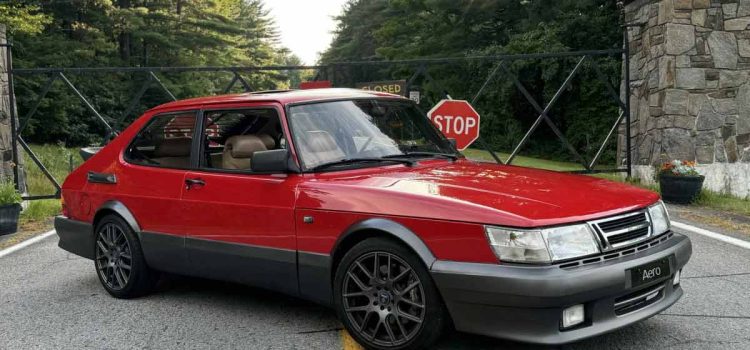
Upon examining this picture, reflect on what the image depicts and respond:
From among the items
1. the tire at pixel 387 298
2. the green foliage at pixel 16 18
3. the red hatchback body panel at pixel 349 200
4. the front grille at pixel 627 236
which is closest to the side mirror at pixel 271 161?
the red hatchback body panel at pixel 349 200

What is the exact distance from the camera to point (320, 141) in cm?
461

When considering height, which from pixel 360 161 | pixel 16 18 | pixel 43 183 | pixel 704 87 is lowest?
pixel 43 183

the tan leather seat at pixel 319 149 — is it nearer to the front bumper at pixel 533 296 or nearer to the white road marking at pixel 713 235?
the front bumper at pixel 533 296

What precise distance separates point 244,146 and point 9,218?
5384 mm

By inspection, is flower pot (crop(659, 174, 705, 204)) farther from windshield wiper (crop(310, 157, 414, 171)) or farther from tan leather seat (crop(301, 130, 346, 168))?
tan leather seat (crop(301, 130, 346, 168))

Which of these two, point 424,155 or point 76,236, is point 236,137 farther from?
point 76,236

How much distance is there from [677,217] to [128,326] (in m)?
6.77

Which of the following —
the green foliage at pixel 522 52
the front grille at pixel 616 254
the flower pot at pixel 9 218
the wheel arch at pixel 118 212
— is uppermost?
the green foliage at pixel 522 52

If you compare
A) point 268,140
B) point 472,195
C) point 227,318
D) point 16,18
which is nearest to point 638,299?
point 472,195

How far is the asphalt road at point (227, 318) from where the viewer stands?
4.18m

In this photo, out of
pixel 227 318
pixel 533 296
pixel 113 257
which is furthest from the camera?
pixel 113 257

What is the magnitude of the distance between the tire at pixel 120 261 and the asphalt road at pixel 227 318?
0.34 feet

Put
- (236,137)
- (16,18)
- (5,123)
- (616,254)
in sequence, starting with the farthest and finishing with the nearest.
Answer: (16,18)
(5,123)
(236,137)
(616,254)

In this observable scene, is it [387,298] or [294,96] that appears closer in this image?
[387,298]
